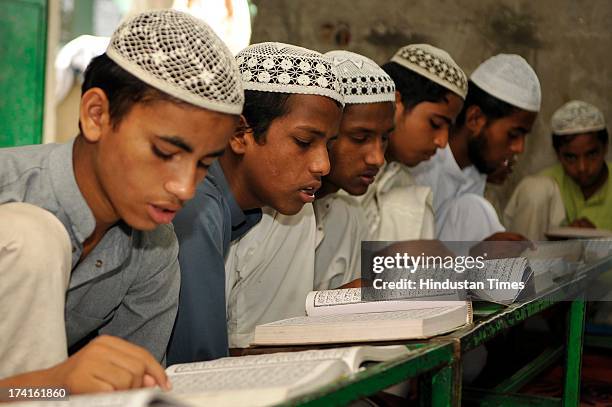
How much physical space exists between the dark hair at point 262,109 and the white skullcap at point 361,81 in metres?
0.49

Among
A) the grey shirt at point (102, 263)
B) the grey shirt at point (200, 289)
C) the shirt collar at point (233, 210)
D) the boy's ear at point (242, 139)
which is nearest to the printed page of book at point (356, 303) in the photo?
the grey shirt at point (200, 289)

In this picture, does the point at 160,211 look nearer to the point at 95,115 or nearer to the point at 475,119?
the point at 95,115

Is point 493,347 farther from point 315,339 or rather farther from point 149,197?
point 149,197

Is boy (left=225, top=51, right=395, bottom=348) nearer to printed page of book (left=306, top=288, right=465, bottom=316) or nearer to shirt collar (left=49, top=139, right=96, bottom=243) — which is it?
printed page of book (left=306, top=288, right=465, bottom=316)

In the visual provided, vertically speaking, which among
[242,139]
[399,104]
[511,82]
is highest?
[511,82]

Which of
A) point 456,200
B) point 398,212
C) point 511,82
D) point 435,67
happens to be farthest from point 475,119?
point 398,212

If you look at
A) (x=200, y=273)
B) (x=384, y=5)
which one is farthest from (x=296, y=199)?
(x=384, y=5)

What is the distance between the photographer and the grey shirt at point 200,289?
6.13ft

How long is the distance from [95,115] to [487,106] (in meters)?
2.94

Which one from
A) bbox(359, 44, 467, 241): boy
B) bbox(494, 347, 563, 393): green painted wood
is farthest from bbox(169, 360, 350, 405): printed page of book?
bbox(359, 44, 467, 241): boy

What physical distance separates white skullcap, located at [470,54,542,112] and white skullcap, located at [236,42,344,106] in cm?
209

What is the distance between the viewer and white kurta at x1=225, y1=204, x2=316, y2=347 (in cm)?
241

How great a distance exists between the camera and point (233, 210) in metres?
2.27

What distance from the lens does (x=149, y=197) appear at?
1517mm
